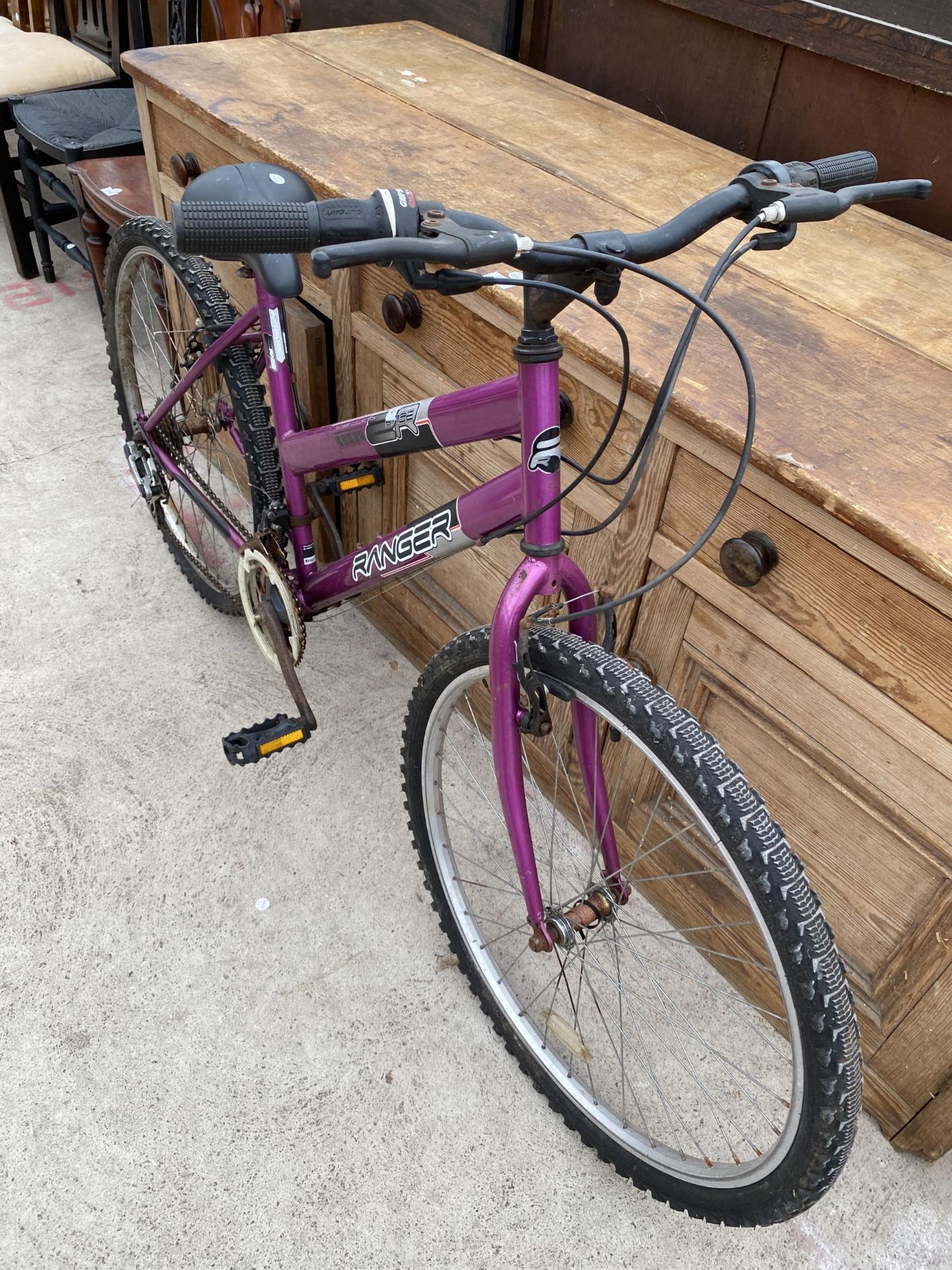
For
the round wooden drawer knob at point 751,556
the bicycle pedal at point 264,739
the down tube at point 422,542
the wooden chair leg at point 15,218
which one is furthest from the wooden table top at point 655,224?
the wooden chair leg at point 15,218

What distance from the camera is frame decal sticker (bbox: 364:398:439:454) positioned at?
1.29 metres

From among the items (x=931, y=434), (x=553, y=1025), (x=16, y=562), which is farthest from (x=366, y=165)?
(x=553, y=1025)

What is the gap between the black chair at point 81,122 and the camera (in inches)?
100

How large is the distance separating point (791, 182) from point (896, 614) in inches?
18.1

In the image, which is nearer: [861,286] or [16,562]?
[861,286]

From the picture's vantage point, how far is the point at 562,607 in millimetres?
1138

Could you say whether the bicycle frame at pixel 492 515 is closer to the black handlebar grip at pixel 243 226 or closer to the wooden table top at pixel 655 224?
the wooden table top at pixel 655 224

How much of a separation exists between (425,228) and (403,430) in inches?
22.0

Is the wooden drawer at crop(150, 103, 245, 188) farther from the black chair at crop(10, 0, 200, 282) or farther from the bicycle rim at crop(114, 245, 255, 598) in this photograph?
the black chair at crop(10, 0, 200, 282)

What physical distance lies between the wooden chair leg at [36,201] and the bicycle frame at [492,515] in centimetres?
171

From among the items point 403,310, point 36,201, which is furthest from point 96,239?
point 403,310

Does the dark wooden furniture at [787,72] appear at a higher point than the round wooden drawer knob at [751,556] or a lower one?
higher

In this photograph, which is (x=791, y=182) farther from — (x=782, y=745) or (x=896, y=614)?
(x=782, y=745)

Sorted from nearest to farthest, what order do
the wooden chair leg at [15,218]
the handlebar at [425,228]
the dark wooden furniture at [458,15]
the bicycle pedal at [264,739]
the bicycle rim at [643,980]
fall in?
the handlebar at [425,228] → the bicycle rim at [643,980] → the bicycle pedal at [264,739] → the dark wooden furniture at [458,15] → the wooden chair leg at [15,218]
